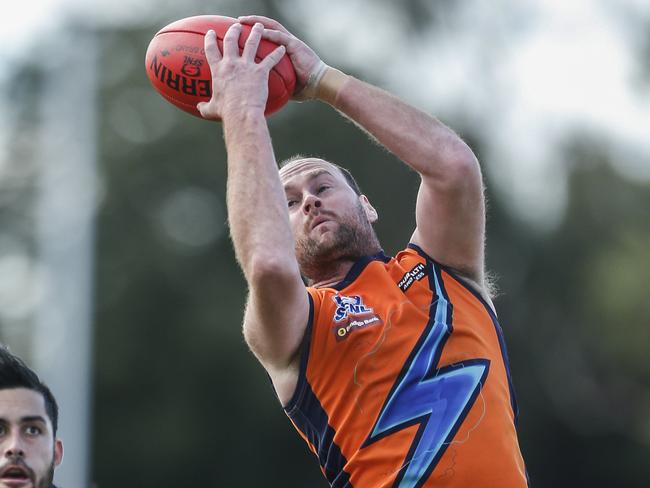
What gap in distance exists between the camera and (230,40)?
16.7 feet

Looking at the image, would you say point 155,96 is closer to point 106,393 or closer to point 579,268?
point 106,393

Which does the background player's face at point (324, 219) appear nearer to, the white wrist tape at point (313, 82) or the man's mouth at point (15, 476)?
the white wrist tape at point (313, 82)

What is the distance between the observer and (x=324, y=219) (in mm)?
5453

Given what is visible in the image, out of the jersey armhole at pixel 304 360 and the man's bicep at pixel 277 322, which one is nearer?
the man's bicep at pixel 277 322

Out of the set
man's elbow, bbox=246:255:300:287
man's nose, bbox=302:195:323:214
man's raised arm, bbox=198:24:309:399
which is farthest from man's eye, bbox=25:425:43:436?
man's elbow, bbox=246:255:300:287

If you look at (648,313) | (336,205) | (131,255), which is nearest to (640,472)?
(648,313)

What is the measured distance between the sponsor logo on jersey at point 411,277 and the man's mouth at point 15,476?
6.22ft

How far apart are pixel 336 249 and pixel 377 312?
1.66 feet

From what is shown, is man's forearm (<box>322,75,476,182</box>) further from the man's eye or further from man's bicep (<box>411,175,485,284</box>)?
the man's eye

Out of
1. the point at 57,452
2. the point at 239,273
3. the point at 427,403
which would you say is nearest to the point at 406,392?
the point at 427,403

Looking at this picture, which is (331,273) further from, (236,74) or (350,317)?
(236,74)

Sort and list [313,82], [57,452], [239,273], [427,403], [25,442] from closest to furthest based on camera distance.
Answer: [427,403]
[313,82]
[25,442]
[57,452]
[239,273]

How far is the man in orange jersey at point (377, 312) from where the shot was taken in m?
4.72

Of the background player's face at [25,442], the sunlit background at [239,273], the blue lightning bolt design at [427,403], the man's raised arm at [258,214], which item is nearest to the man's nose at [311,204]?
the man's raised arm at [258,214]
